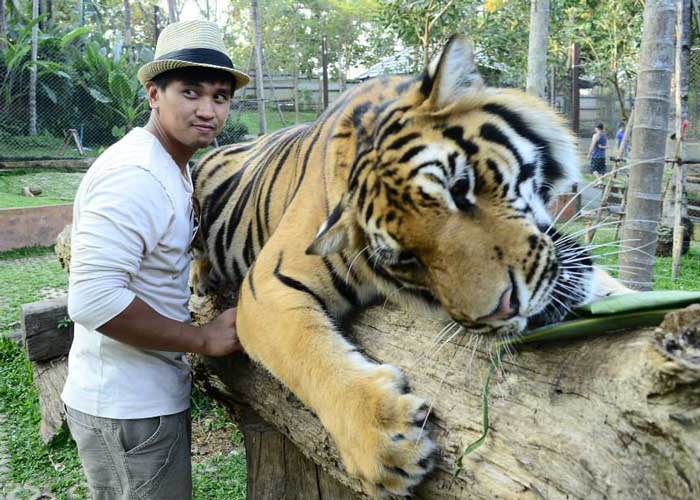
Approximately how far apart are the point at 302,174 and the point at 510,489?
A: 136 centimetres

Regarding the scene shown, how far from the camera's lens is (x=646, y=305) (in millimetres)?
1258

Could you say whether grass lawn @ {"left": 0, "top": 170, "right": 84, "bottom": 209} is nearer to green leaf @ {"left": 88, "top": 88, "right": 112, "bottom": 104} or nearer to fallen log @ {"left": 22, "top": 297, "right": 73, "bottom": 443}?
green leaf @ {"left": 88, "top": 88, "right": 112, "bottom": 104}

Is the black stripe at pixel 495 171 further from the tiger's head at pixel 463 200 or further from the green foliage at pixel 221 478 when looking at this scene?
the green foliage at pixel 221 478

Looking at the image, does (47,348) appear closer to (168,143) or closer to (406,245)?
(168,143)

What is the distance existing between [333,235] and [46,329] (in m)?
3.57

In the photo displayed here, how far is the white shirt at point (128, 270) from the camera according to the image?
1.97 meters

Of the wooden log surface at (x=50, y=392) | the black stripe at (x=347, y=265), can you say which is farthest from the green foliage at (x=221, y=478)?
the black stripe at (x=347, y=265)

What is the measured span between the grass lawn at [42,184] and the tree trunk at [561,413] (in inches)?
397

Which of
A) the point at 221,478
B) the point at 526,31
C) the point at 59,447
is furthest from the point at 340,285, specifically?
the point at 526,31

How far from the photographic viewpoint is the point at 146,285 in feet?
7.27

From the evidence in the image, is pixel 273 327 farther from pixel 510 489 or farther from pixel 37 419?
pixel 37 419

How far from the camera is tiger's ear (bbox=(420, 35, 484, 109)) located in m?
1.62

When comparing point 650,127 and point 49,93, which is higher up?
point 49,93

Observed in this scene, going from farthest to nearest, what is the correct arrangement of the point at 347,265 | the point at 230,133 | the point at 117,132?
the point at 230,133, the point at 117,132, the point at 347,265
